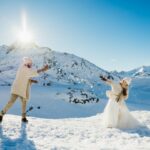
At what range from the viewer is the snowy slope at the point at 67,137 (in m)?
11.7

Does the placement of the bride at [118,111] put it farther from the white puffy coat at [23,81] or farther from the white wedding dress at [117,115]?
the white puffy coat at [23,81]

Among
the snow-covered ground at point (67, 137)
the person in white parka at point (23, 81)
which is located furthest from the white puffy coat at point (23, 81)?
the snow-covered ground at point (67, 137)

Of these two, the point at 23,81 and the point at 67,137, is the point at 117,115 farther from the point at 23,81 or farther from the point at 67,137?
the point at 23,81

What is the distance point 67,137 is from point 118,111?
437 cm

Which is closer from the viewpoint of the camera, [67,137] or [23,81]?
[67,137]

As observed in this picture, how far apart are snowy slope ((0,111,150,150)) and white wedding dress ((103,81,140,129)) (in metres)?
0.66

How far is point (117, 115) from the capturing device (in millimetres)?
16766

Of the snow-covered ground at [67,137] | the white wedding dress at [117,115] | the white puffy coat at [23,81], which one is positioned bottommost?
the snow-covered ground at [67,137]

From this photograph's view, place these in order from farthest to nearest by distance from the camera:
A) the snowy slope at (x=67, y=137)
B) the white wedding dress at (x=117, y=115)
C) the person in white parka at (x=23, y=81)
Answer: the white wedding dress at (x=117, y=115), the person in white parka at (x=23, y=81), the snowy slope at (x=67, y=137)

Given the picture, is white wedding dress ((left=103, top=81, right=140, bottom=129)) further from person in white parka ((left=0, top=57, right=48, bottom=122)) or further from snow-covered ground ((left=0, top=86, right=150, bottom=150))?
person in white parka ((left=0, top=57, right=48, bottom=122))

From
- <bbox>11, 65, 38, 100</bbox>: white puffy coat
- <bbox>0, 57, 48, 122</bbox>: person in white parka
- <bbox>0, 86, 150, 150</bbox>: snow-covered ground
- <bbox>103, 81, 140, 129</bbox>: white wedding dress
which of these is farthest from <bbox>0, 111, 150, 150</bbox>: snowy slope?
<bbox>11, 65, 38, 100</bbox>: white puffy coat

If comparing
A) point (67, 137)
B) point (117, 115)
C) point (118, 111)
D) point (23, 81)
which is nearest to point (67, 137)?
point (67, 137)

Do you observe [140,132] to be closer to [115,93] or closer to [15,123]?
[115,93]

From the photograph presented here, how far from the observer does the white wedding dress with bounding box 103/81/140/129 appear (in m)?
16.6
